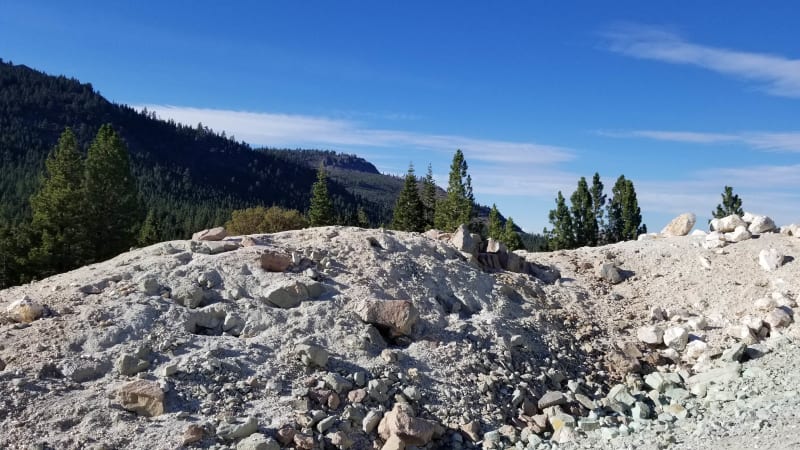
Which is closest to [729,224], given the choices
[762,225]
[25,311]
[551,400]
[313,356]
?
[762,225]

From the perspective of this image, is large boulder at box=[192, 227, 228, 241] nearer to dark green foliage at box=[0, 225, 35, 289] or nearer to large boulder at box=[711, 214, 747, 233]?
large boulder at box=[711, 214, 747, 233]

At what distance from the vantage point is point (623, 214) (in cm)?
4634

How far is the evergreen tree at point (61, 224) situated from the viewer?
2759 cm

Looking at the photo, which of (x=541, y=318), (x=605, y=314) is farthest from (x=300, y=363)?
(x=605, y=314)

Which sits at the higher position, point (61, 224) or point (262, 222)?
point (262, 222)

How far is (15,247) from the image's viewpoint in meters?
29.9

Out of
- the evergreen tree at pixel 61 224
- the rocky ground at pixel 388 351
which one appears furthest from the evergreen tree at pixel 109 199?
the rocky ground at pixel 388 351

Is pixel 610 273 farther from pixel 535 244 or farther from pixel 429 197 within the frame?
pixel 535 244

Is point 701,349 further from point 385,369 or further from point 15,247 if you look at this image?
point 15,247

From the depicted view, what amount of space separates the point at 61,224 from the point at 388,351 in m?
23.8

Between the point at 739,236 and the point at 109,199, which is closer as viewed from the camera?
the point at 739,236

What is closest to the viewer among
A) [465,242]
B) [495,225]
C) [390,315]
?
[390,315]

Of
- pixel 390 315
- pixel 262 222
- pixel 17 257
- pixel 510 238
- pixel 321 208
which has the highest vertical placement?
pixel 321 208

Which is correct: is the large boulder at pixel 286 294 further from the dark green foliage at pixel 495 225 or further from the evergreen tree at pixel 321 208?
the dark green foliage at pixel 495 225
